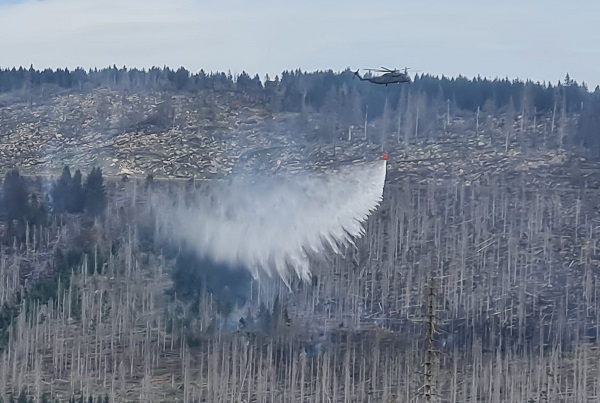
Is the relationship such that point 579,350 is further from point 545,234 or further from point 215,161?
point 215,161

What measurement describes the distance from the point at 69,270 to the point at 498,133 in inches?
2439

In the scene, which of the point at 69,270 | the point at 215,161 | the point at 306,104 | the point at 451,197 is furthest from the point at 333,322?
the point at 306,104

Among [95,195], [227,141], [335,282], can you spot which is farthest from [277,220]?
[227,141]

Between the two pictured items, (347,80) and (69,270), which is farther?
(347,80)

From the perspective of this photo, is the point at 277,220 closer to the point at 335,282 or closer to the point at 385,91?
the point at 335,282

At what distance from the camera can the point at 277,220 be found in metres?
131

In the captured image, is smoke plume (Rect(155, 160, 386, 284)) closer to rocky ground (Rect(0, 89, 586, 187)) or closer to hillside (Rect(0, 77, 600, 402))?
hillside (Rect(0, 77, 600, 402))

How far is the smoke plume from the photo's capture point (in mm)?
126500

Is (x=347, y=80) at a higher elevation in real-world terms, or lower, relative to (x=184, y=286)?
higher

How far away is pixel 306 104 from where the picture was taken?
18288 cm

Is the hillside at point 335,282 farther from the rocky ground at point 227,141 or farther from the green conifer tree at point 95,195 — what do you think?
the green conifer tree at point 95,195

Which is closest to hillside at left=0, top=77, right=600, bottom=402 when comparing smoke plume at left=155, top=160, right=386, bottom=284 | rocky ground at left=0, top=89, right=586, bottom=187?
rocky ground at left=0, top=89, right=586, bottom=187

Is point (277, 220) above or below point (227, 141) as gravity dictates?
below

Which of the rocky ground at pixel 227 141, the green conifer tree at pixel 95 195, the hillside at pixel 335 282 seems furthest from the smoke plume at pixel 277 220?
the rocky ground at pixel 227 141
